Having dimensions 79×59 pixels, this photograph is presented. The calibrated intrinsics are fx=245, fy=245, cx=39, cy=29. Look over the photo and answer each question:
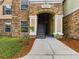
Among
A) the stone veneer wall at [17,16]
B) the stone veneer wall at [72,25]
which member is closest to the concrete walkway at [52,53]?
the stone veneer wall at [72,25]

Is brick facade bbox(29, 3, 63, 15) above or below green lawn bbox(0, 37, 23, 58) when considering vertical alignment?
above

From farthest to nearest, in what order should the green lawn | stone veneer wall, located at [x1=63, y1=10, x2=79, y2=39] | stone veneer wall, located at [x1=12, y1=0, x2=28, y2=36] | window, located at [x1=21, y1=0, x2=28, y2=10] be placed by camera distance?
window, located at [x1=21, y1=0, x2=28, y2=10] < stone veneer wall, located at [x1=12, y1=0, x2=28, y2=36] < stone veneer wall, located at [x1=63, y1=10, x2=79, y2=39] < the green lawn

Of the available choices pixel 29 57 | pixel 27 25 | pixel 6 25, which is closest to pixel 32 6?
pixel 27 25

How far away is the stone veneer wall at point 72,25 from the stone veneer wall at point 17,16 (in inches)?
223

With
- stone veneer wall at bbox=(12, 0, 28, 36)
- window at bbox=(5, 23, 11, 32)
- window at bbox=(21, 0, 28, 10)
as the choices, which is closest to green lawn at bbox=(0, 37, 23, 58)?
stone veneer wall at bbox=(12, 0, 28, 36)

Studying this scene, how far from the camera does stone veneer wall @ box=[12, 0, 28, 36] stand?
33125 mm

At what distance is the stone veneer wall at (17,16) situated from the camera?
33.1 metres

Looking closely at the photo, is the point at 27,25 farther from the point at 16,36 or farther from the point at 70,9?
the point at 70,9

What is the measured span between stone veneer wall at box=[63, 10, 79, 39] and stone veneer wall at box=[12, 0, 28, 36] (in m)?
5.66

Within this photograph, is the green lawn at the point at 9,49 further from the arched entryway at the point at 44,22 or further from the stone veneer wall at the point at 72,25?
the arched entryway at the point at 44,22

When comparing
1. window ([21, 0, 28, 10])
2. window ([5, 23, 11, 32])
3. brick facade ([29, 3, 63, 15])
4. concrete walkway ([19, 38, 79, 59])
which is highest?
window ([21, 0, 28, 10])

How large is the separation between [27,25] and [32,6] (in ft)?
12.1

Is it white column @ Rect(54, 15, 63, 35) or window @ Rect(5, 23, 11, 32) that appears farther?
window @ Rect(5, 23, 11, 32)

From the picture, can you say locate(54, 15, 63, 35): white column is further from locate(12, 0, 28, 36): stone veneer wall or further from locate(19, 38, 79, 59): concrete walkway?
locate(19, 38, 79, 59): concrete walkway
